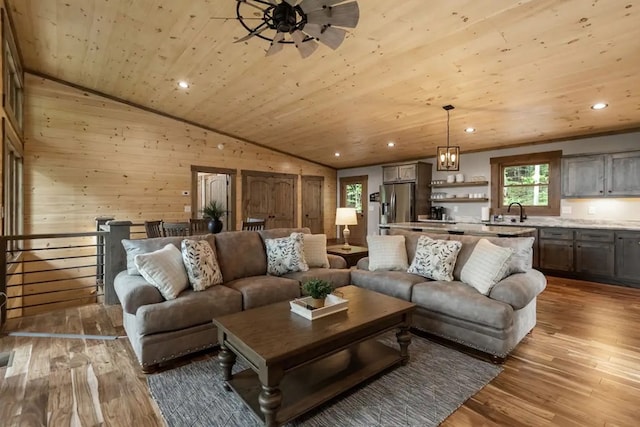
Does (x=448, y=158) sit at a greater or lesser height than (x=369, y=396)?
greater

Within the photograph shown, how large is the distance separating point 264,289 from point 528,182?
219 inches

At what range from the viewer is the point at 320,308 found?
7.27 ft

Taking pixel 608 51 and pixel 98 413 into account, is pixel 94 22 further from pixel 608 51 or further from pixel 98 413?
pixel 608 51

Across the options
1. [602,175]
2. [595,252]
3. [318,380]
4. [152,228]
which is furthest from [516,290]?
[152,228]

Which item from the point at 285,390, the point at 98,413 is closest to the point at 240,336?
the point at 285,390

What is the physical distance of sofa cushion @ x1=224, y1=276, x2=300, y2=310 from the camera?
2.86 metres

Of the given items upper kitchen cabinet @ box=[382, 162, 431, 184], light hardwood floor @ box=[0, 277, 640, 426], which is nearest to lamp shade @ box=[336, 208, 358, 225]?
light hardwood floor @ box=[0, 277, 640, 426]

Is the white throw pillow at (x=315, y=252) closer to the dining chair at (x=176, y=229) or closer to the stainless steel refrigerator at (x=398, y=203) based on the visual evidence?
the dining chair at (x=176, y=229)

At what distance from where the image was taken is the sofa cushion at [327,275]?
3.38 m

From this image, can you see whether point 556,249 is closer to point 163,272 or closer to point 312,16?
point 312,16

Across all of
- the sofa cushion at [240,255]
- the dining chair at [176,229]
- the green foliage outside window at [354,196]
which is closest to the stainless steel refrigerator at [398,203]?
the green foliage outside window at [354,196]

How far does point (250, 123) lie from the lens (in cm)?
623

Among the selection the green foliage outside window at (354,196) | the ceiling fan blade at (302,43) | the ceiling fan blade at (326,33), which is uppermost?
the ceiling fan blade at (302,43)

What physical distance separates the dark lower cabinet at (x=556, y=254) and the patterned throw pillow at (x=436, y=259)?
123 inches
